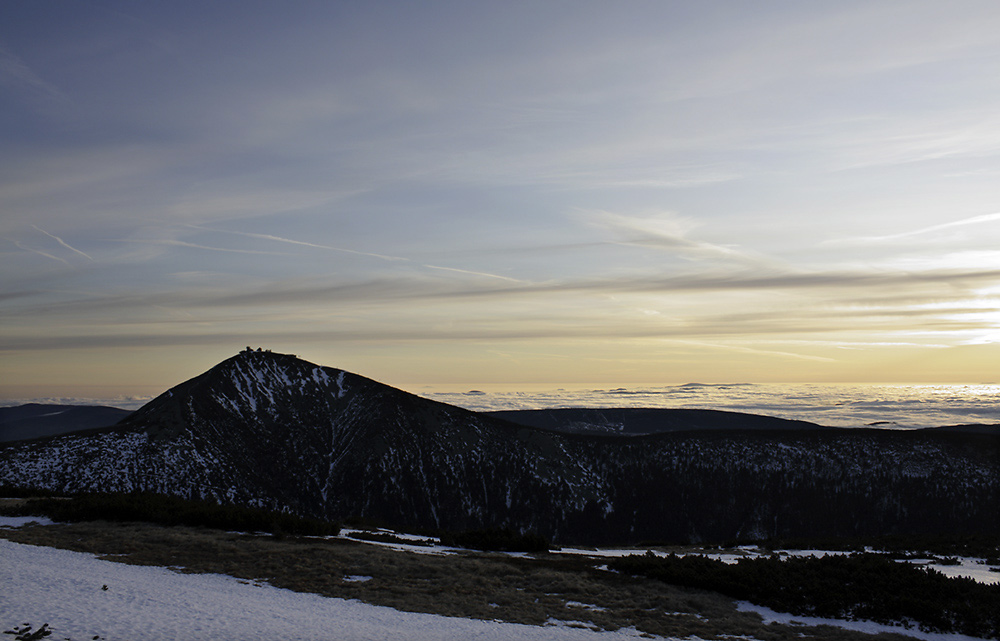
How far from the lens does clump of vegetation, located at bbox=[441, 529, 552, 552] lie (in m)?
30.2

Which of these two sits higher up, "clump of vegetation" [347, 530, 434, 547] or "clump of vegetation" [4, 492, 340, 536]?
"clump of vegetation" [4, 492, 340, 536]

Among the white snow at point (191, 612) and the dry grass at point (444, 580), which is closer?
the white snow at point (191, 612)

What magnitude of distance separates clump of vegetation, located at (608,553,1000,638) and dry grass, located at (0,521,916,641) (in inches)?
47.3

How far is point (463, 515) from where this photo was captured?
8438 cm

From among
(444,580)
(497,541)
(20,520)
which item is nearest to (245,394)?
(20,520)

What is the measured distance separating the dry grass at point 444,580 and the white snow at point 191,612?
93 cm

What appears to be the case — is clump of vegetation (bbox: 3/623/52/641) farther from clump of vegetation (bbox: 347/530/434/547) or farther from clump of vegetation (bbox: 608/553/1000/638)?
clump of vegetation (bbox: 347/530/434/547)

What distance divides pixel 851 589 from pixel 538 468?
241 ft

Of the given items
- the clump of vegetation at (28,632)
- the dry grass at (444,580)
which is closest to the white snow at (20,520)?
the dry grass at (444,580)

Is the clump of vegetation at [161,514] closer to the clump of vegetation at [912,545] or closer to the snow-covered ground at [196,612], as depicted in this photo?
the snow-covered ground at [196,612]

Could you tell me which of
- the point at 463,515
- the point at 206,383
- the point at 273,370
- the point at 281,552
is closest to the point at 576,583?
the point at 281,552

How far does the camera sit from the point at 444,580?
66.0ft

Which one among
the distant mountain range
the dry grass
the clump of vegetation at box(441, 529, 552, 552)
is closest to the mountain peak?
the distant mountain range

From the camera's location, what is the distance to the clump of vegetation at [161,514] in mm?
27094
